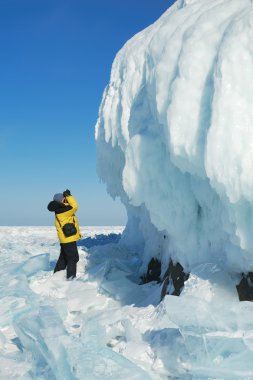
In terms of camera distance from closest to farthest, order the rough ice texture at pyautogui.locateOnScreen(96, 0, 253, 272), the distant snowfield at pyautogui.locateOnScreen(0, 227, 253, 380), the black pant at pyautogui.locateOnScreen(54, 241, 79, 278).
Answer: the distant snowfield at pyautogui.locateOnScreen(0, 227, 253, 380) < the rough ice texture at pyautogui.locateOnScreen(96, 0, 253, 272) < the black pant at pyautogui.locateOnScreen(54, 241, 79, 278)

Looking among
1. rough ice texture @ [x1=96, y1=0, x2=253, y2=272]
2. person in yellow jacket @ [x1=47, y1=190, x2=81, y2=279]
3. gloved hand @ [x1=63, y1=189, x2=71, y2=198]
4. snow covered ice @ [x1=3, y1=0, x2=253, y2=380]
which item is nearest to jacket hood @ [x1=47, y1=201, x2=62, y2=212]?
person in yellow jacket @ [x1=47, y1=190, x2=81, y2=279]

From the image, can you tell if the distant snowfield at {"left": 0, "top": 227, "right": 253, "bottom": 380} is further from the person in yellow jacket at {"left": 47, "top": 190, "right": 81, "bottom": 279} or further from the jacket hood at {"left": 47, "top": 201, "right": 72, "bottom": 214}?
the jacket hood at {"left": 47, "top": 201, "right": 72, "bottom": 214}

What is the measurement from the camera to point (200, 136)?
3.72 meters

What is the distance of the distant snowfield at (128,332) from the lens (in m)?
2.94

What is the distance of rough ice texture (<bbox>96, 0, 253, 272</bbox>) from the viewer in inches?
135

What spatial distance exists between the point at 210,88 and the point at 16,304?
3.36 m

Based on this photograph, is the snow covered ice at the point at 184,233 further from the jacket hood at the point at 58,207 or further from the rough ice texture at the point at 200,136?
the jacket hood at the point at 58,207

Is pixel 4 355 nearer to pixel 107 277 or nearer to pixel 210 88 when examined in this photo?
pixel 107 277

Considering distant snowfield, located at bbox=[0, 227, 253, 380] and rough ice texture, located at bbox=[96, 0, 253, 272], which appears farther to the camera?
rough ice texture, located at bbox=[96, 0, 253, 272]

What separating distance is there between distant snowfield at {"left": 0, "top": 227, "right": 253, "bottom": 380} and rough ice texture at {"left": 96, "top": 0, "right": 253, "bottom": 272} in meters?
0.51

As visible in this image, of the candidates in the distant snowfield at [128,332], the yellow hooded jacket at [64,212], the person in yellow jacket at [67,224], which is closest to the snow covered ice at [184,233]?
the distant snowfield at [128,332]

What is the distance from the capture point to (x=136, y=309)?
4.58 metres

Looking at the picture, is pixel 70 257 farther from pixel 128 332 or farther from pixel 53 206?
pixel 128 332

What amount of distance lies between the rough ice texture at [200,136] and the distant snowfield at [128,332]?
1.69 feet
